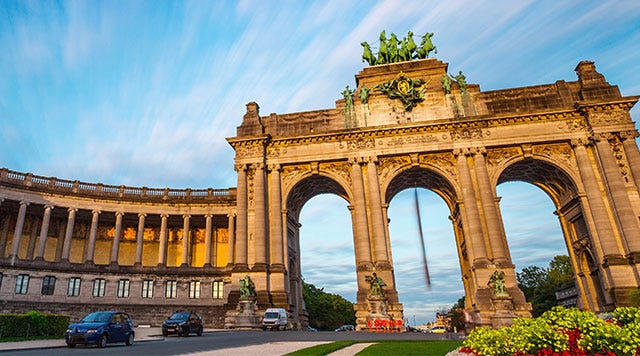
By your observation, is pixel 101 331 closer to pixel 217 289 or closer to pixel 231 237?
pixel 231 237

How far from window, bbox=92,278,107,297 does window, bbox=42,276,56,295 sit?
397 cm

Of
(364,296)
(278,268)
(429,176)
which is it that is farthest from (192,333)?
(429,176)

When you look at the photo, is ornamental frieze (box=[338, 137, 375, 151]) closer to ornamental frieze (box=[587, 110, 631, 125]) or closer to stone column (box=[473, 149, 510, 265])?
stone column (box=[473, 149, 510, 265])

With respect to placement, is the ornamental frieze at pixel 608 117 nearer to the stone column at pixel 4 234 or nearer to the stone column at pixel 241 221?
the stone column at pixel 241 221

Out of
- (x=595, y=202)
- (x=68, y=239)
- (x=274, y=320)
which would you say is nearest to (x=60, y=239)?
(x=68, y=239)

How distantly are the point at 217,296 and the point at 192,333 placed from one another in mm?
23566

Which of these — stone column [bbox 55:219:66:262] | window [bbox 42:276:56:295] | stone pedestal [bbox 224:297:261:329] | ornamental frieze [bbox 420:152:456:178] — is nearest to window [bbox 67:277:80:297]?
window [bbox 42:276:56:295]

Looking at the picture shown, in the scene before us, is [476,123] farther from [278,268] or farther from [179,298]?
[179,298]

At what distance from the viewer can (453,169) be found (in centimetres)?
3934

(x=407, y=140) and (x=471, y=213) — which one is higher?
(x=407, y=140)

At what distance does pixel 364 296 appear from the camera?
115ft

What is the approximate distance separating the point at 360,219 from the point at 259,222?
9706mm

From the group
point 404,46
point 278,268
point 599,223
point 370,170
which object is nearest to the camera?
point 599,223

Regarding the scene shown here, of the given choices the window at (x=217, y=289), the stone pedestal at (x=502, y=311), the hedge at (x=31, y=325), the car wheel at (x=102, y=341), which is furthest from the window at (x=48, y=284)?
the stone pedestal at (x=502, y=311)
